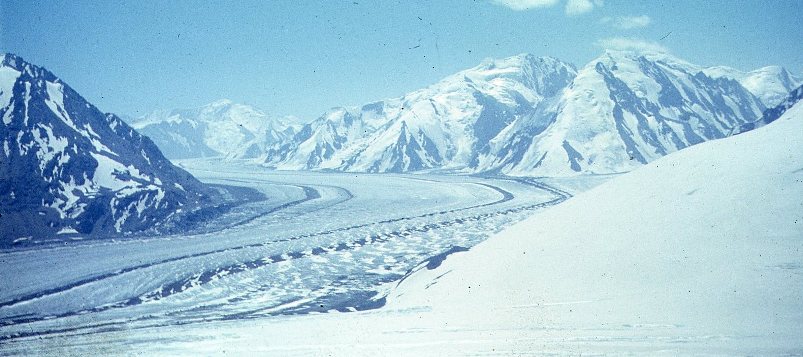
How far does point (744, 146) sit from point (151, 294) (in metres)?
50.1

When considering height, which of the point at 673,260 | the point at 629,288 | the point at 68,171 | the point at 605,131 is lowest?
the point at 629,288

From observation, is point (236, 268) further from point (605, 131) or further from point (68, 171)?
point (605, 131)

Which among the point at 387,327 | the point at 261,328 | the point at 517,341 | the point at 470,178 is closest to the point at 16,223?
the point at 261,328

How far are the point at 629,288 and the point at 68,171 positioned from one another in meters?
99.5

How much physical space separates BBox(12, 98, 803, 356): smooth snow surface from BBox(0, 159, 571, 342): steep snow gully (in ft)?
25.3

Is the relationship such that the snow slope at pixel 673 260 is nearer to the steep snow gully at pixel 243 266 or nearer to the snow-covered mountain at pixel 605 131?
the steep snow gully at pixel 243 266

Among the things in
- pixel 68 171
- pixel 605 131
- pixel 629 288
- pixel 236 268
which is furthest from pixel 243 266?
pixel 605 131

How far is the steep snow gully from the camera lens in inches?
1439

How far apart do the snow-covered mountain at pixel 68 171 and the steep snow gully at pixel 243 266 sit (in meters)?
11.2

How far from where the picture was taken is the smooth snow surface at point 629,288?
45.9 feet

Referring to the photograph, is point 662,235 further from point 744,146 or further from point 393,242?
point 393,242

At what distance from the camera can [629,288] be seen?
18.6m

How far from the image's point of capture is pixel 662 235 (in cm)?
2223

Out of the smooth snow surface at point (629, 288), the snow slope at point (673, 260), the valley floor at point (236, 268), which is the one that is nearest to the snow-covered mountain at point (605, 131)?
the valley floor at point (236, 268)
